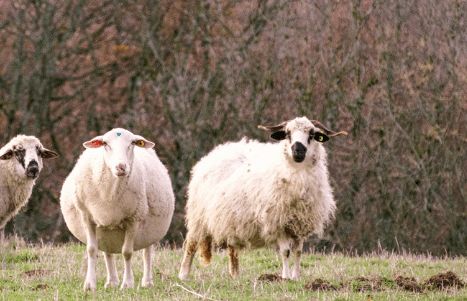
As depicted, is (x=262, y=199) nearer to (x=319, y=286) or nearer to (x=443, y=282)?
(x=319, y=286)

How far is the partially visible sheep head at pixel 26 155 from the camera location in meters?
11.6

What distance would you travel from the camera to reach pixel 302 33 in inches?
920

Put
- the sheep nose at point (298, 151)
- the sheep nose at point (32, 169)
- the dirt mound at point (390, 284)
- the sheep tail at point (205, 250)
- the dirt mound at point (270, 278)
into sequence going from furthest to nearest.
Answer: the sheep tail at point (205, 250), the sheep nose at point (32, 169), the sheep nose at point (298, 151), the dirt mound at point (270, 278), the dirt mound at point (390, 284)

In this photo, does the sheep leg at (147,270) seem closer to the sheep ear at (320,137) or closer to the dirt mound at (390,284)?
the dirt mound at (390,284)

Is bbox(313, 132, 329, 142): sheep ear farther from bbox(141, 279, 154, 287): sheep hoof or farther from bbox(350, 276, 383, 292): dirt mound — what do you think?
bbox(141, 279, 154, 287): sheep hoof

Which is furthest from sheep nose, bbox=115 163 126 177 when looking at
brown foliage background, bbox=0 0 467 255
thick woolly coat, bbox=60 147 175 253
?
brown foliage background, bbox=0 0 467 255

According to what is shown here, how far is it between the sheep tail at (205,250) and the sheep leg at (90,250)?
2248 millimetres

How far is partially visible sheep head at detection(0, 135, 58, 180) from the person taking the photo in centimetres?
1159

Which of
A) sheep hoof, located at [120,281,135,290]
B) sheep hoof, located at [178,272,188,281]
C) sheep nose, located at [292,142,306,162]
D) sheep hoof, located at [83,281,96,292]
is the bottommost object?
sheep hoof, located at [178,272,188,281]

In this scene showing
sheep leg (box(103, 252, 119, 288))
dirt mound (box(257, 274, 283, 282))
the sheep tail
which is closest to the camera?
sheep leg (box(103, 252, 119, 288))

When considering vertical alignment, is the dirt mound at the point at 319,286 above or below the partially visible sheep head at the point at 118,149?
below

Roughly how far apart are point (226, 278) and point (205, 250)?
1.14m

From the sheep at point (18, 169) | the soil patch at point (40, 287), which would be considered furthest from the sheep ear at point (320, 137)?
the soil patch at point (40, 287)

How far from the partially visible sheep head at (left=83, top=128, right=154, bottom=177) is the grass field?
3.85 ft
